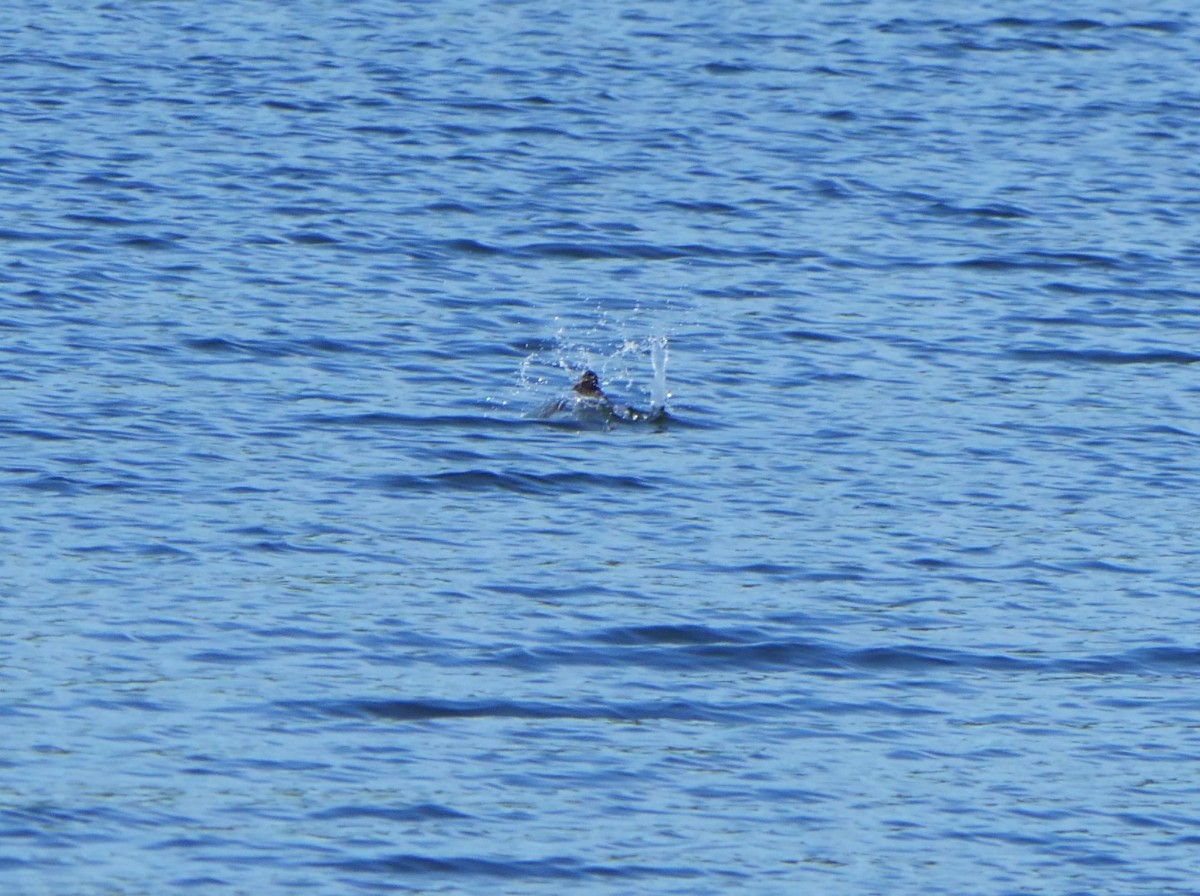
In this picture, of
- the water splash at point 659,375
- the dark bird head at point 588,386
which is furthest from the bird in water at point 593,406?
the water splash at point 659,375

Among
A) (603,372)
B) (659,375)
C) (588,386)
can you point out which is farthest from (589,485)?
(603,372)

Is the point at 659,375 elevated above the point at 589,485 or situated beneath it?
elevated above

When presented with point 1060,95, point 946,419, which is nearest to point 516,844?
point 946,419

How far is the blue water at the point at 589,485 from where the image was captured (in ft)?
39.5

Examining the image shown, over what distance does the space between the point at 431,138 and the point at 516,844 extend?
1849 centimetres

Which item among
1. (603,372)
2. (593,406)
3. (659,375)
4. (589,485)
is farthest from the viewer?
(603,372)

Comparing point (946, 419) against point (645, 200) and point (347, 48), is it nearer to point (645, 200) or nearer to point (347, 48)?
point (645, 200)

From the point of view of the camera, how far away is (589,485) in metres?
17.4

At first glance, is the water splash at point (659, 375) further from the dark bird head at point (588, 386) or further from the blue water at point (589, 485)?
the dark bird head at point (588, 386)

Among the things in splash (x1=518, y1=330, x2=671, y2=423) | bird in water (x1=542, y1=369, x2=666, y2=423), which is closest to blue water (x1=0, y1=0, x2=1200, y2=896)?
splash (x1=518, y1=330, x2=671, y2=423)

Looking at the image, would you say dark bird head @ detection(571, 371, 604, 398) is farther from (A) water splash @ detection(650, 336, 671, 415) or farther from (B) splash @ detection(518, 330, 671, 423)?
(A) water splash @ detection(650, 336, 671, 415)

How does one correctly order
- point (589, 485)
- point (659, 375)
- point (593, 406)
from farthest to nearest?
1. point (659, 375)
2. point (593, 406)
3. point (589, 485)

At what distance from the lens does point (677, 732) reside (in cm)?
1305

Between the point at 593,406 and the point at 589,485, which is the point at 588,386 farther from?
the point at 589,485
